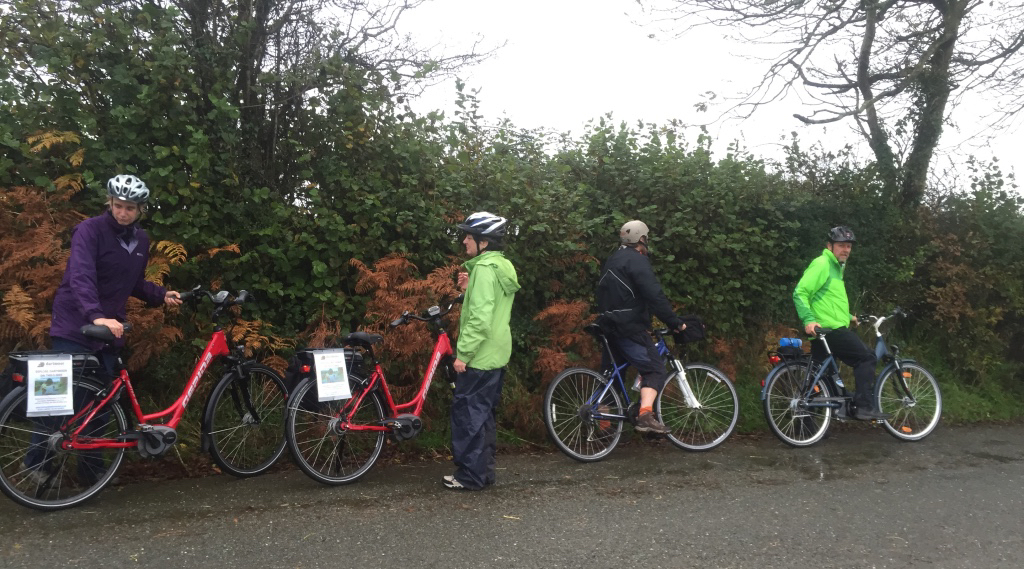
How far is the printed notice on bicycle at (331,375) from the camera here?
5219 mm

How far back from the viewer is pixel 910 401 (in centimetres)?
738

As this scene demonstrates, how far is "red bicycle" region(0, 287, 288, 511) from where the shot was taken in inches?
177

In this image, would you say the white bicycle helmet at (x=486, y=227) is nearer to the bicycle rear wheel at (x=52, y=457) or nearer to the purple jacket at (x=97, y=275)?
the purple jacket at (x=97, y=275)

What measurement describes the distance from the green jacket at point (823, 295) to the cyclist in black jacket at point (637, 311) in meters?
1.42

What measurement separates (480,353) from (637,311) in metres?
1.61

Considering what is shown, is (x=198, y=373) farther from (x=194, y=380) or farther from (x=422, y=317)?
(x=422, y=317)

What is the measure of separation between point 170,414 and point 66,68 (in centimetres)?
288

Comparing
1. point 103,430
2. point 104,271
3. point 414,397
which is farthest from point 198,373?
point 414,397

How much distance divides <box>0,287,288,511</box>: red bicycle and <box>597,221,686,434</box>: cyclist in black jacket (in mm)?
2743

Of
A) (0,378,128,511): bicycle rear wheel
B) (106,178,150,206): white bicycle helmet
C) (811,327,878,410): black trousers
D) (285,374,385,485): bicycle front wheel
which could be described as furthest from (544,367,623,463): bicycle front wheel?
(106,178,150,206): white bicycle helmet

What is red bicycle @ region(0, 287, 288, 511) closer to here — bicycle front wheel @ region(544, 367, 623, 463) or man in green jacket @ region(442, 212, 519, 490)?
man in green jacket @ region(442, 212, 519, 490)

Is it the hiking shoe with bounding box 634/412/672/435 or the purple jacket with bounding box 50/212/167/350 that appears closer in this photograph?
the purple jacket with bounding box 50/212/167/350

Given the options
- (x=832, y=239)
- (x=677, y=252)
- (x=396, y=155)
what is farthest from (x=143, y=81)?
(x=832, y=239)

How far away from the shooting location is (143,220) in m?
6.01
